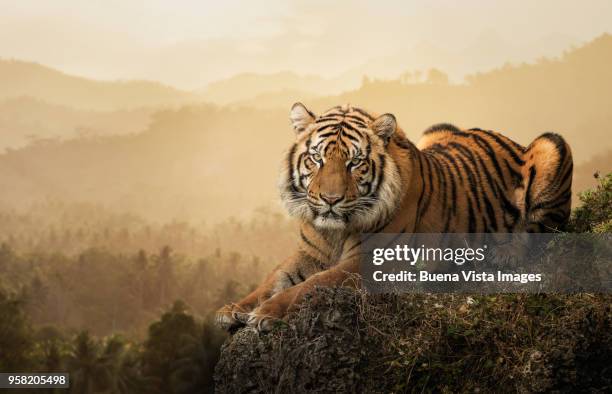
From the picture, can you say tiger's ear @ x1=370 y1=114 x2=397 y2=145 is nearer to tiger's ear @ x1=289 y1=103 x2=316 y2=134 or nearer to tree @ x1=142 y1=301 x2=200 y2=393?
tiger's ear @ x1=289 y1=103 x2=316 y2=134

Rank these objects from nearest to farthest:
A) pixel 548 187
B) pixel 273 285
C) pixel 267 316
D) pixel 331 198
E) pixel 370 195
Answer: pixel 267 316 → pixel 331 198 → pixel 370 195 → pixel 273 285 → pixel 548 187

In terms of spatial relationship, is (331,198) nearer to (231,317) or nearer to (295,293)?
(295,293)

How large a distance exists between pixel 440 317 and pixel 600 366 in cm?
122

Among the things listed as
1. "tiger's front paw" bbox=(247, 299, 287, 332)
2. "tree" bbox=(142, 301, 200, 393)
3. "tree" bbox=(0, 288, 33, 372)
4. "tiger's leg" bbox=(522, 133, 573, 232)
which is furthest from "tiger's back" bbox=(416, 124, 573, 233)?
"tree" bbox=(0, 288, 33, 372)

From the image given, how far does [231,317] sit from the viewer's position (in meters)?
6.72

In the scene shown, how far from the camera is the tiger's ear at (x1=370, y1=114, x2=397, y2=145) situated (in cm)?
698

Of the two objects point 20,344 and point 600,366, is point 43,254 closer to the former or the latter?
point 20,344

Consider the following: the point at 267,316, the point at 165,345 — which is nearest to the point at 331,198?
the point at 267,316

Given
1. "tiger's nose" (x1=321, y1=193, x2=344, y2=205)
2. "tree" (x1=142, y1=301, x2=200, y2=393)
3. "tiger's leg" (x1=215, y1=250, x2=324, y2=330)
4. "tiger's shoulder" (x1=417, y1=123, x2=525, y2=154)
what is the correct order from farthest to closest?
1. "tree" (x1=142, y1=301, x2=200, y2=393)
2. "tiger's shoulder" (x1=417, y1=123, x2=525, y2=154)
3. "tiger's leg" (x1=215, y1=250, x2=324, y2=330)
4. "tiger's nose" (x1=321, y1=193, x2=344, y2=205)

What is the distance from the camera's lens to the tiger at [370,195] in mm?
6688

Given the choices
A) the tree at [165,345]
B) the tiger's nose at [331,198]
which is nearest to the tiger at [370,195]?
the tiger's nose at [331,198]

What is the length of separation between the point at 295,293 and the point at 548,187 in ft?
9.55

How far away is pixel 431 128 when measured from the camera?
915 centimetres

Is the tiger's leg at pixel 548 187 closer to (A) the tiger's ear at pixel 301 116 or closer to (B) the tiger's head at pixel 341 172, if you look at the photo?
(B) the tiger's head at pixel 341 172
